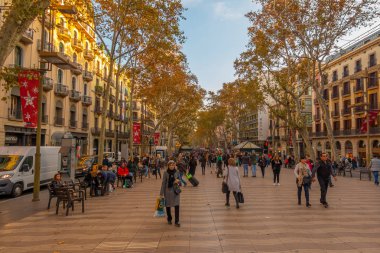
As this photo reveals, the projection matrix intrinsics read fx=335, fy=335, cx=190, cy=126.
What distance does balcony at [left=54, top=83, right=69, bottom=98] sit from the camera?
3198 centimetres

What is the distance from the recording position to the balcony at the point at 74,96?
1379 inches

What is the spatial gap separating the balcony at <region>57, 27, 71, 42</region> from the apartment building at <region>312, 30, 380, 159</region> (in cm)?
2727

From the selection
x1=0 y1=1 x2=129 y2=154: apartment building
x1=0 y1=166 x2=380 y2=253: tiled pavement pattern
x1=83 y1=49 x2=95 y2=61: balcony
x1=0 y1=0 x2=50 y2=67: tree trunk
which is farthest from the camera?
x1=83 y1=49 x2=95 y2=61: balcony

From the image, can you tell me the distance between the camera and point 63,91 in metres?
32.7

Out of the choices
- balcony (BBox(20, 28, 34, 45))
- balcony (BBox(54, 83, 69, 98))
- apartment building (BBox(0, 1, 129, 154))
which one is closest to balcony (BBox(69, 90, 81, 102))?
apartment building (BBox(0, 1, 129, 154))

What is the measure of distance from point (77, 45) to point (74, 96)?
5360mm

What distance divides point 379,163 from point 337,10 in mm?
10385

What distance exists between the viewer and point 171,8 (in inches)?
703

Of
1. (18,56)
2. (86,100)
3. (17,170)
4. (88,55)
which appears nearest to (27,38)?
(18,56)

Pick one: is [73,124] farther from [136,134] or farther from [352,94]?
[352,94]

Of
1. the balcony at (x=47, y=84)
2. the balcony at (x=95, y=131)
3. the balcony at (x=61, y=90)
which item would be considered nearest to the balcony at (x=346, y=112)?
the balcony at (x=95, y=131)

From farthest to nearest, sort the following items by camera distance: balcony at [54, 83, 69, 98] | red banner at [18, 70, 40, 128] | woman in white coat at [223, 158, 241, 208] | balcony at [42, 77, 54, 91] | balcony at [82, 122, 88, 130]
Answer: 1. balcony at [82, 122, 88, 130]
2. balcony at [54, 83, 69, 98]
3. balcony at [42, 77, 54, 91]
4. red banner at [18, 70, 40, 128]
5. woman in white coat at [223, 158, 241, 208]

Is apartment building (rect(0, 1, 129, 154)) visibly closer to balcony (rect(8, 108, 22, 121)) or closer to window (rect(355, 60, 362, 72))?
balcony (rect(8, 108, 22, 121))

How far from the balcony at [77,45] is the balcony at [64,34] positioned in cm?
157
